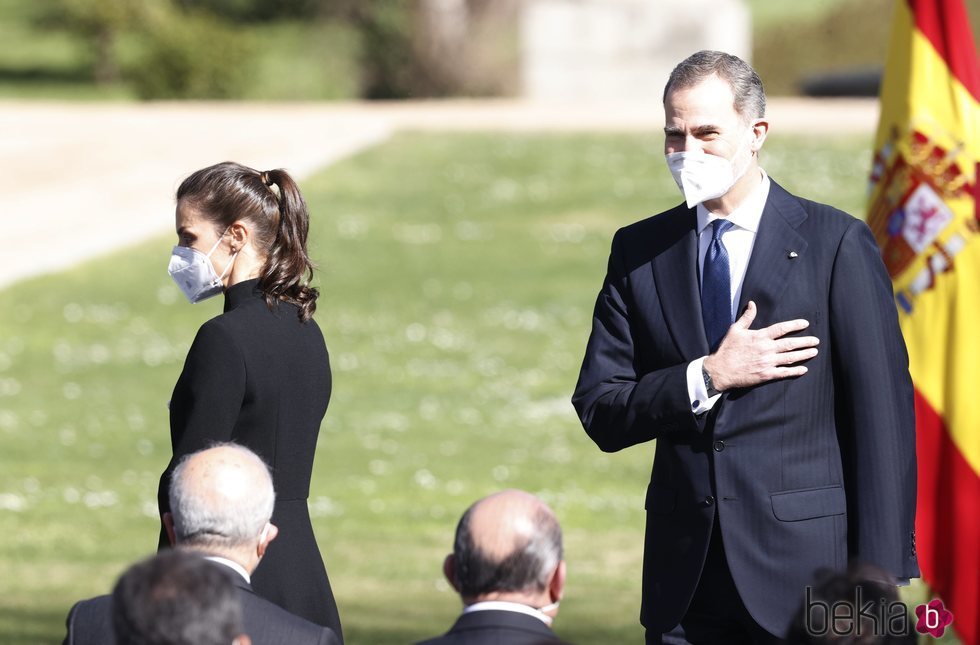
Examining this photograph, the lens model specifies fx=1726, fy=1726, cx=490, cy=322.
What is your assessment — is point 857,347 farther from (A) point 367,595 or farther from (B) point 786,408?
(A) point 367,595

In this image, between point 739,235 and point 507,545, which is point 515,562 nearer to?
point 507,545

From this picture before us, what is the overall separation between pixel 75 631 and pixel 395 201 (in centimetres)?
2101

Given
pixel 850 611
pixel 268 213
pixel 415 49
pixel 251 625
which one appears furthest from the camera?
pixel 415 49

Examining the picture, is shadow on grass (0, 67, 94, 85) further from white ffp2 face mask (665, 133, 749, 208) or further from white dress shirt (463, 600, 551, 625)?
white dress shirt (463, 600, 551, 625)

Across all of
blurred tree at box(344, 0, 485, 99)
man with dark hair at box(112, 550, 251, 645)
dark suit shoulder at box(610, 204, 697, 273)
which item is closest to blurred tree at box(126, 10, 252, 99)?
blurred tree at box(344, 0, 485, 99)

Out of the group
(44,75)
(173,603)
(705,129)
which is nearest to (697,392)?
(705,129)

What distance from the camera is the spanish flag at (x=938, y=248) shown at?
6.64 meters

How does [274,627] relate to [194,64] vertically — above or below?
below

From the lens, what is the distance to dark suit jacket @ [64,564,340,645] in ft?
11.4

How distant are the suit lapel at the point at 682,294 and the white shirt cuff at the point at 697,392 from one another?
0.12m

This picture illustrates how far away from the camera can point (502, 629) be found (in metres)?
3.15

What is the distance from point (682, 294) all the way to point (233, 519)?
1.32 metres

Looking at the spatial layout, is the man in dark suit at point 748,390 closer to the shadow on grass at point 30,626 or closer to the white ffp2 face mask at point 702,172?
the white ffp2 face mask at point 702,172

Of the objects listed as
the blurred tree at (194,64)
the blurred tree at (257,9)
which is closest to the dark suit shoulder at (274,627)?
the blurred tree at (194,64)
